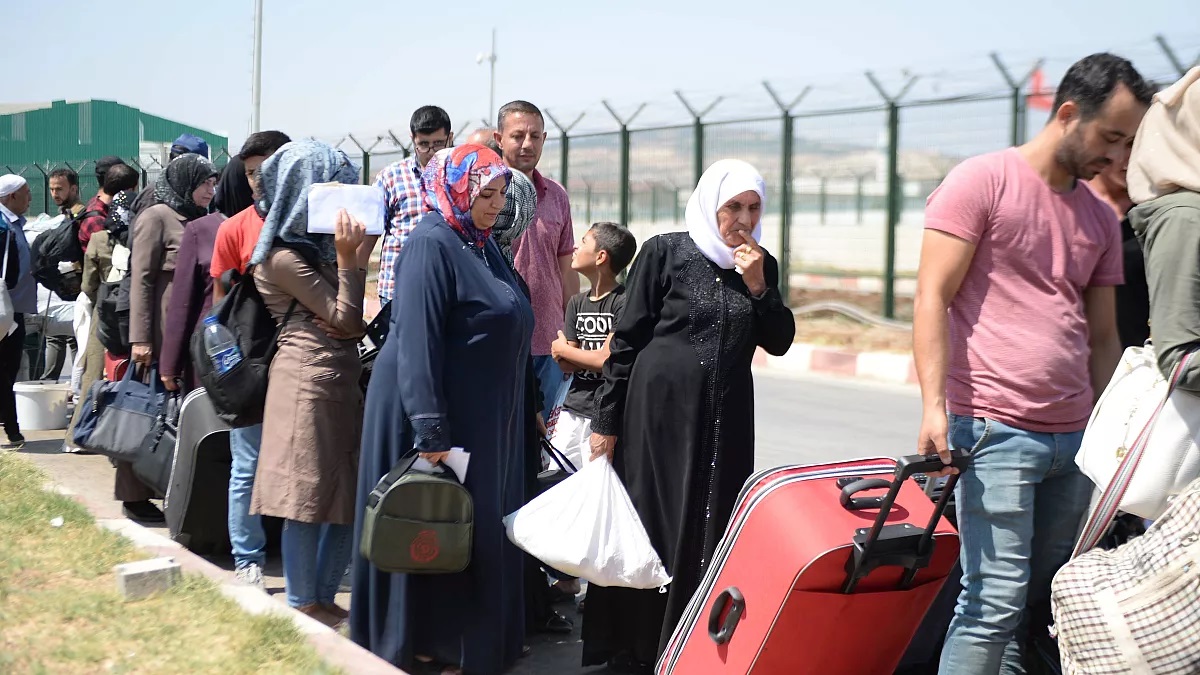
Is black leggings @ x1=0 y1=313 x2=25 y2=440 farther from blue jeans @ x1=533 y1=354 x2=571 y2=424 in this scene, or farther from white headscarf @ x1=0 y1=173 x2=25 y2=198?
blue jeans @ x1=533 y1=354 x2=571 y2=424

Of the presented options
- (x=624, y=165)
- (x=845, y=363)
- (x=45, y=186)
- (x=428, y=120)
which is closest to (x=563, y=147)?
(x=624, y=165)

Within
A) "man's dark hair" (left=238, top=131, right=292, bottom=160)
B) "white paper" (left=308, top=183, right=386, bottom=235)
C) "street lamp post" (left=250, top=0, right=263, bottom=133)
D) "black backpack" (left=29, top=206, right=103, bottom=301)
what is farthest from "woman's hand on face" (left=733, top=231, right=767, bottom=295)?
"street lamp post" (left=250, top=0, right=263, bottom=133)

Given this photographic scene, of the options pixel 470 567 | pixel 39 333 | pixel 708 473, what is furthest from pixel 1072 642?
pixel 39 333

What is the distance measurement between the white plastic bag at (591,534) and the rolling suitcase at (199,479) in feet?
6.62

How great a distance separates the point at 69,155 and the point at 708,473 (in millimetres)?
32402

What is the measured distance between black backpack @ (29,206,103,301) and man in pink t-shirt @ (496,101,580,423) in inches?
156

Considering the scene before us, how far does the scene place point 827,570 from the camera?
307cm

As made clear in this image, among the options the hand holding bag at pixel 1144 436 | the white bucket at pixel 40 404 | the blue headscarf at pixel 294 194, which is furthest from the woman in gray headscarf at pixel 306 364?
the white bucket at pixel 40 404

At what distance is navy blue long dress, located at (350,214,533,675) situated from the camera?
404 centimetres

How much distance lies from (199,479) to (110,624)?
1.64 meters

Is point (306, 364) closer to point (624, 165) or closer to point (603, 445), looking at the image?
point (603, 445)

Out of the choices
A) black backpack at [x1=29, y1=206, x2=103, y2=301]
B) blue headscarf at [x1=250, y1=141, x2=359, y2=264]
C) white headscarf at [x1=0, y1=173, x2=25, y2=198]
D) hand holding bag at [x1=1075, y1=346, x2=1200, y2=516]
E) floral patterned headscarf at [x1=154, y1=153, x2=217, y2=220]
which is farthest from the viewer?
black backpack at [x1=29, y1=206, x2=103, y2=301]

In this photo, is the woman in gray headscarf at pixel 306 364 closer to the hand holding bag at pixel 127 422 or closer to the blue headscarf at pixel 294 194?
the blue headscarf at pixel 294 194

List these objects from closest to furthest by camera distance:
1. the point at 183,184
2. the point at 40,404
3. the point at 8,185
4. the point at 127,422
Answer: the point at 127,422, the point at 183,184, the point at 8,185, the point at 40,404
